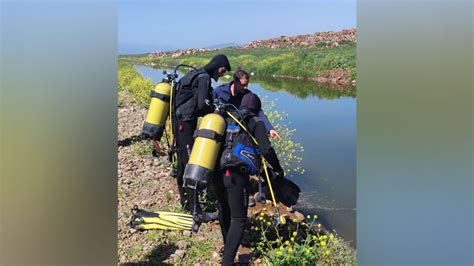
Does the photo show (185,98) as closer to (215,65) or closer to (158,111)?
(158,111)

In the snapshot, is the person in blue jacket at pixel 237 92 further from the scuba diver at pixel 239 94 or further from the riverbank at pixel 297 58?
the riverbank at pixel 297 58

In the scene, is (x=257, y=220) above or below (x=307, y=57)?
below

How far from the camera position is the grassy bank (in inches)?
272

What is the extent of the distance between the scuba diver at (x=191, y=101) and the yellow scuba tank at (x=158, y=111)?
9cm

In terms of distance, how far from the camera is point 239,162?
282cm

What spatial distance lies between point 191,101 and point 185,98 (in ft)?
0.24
